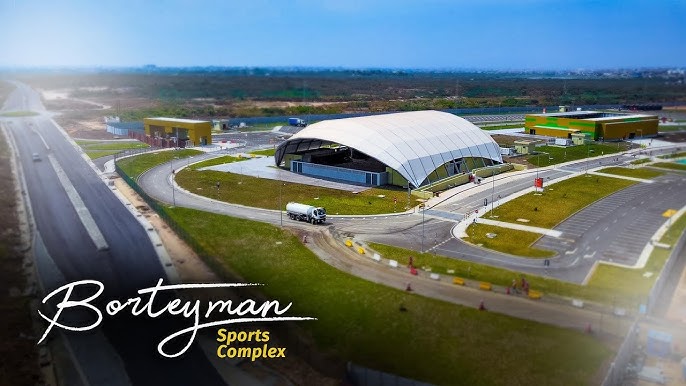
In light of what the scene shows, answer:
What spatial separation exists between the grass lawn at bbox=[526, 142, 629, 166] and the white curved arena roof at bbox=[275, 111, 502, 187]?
659cm

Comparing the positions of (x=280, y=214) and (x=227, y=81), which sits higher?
(x=227, y=81)

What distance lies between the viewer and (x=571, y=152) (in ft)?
192

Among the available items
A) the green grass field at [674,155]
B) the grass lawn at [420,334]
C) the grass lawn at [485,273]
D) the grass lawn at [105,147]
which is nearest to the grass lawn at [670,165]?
the green grass field at [674,155]

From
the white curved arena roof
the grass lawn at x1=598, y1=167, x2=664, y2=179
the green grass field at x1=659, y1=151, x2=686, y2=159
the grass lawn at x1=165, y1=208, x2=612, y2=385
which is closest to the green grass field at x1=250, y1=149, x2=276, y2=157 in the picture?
the white curved arena roof

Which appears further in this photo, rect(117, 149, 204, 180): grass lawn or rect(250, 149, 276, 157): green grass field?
rect(250, 149, 276, 157): green grass field

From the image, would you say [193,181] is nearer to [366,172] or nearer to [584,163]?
[366,172]

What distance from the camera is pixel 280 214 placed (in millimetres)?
34406

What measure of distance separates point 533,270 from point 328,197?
17709mm

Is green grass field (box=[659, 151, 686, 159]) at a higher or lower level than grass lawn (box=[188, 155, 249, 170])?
higher

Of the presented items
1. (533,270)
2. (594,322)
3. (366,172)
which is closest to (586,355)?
(594,322)

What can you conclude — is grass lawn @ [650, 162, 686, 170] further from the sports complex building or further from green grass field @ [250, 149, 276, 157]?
green grass field @ [250, 149, 276, 157]

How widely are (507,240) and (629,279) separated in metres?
6.81

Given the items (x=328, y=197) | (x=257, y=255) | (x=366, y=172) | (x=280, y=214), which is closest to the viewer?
(x=257, y=255)

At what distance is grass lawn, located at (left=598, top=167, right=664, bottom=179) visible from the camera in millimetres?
43350
